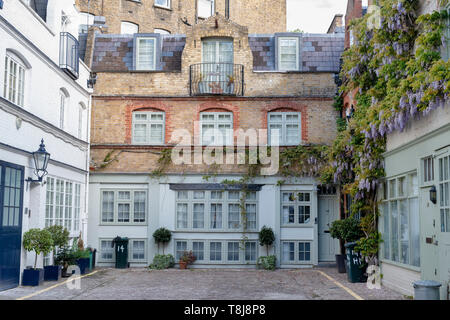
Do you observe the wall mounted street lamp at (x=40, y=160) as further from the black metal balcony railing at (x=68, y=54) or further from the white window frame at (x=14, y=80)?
the black metal balcony railing at (x=68, y=54)

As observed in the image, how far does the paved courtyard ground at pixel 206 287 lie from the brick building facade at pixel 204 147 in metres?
1.58

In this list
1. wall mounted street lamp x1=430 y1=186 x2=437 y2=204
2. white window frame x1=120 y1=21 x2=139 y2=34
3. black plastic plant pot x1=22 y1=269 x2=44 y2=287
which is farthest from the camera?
white window frame x1=120 y1=21 x2=139 y2=34

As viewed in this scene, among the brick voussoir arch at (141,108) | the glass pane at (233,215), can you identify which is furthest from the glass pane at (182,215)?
the brick voussoir arch at (141,108)

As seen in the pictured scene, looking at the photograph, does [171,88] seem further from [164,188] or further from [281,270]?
[281,270]

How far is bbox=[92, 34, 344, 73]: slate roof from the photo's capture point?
1988 centimetres

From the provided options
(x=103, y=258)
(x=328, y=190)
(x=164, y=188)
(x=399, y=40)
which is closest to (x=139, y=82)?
(x=164, y=188)

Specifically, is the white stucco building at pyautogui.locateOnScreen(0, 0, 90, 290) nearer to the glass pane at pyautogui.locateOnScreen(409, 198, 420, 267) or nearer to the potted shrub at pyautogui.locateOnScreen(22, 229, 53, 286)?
the potted shrub at pyautogui.locateOnScreen(22, 229, 53, 286)

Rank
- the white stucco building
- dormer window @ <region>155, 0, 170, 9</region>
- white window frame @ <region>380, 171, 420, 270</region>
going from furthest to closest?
1. dormer window @ <region>155, 0, 170, 9</region>
2. the white stucco building
3. white window frame @ <region>380, 171, 420, 270</region>

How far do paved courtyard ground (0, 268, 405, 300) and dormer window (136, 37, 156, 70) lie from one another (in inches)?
283

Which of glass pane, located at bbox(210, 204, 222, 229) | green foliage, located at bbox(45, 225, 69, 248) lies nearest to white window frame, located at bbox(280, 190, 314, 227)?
glass pane, located at bbox(210, 204, 222, 229)

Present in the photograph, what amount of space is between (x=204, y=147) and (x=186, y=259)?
3.81 metres

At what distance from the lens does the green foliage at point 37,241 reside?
13047mm

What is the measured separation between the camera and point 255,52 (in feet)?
66.2

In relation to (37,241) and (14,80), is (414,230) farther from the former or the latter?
(14,80)
